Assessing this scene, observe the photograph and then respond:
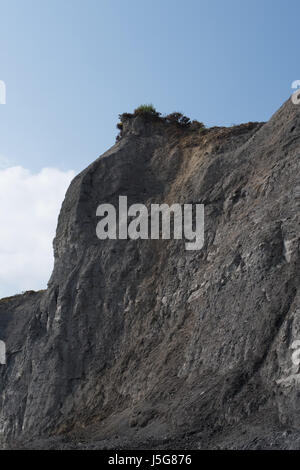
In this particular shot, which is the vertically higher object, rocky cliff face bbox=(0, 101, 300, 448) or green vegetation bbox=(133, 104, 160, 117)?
green vegetation bbox=(133, 104, 160, 117)

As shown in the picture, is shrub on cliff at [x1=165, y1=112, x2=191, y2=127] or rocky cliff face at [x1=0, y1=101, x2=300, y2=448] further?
shrub on cliff at [x1=165, y1=112, x2=191, y2=127]

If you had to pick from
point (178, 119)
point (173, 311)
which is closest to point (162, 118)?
point (178, 119)

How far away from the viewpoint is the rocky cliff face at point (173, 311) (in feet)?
50.0

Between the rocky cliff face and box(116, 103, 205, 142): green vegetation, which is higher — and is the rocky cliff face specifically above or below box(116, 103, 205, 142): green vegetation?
below

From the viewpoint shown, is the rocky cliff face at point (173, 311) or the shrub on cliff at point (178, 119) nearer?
the rocky cliff face at point (173, 311)

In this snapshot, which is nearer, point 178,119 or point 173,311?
point 173,311

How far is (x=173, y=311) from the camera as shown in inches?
813

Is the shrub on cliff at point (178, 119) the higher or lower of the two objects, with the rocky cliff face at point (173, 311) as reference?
higher

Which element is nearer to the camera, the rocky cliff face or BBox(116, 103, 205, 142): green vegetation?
the rocky cliff face

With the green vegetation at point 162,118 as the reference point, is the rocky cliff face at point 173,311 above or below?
below

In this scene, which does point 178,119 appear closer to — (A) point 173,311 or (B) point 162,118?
(B) point 162,118

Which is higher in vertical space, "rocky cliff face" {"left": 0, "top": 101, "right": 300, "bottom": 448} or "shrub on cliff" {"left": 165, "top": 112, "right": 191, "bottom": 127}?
"shrub on cliff" {"left": 165, "top": 112, "right": 191, "bottom": 127}

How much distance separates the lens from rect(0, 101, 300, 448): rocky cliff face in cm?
1523

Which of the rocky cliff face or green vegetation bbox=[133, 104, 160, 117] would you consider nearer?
the rocky cliff face
